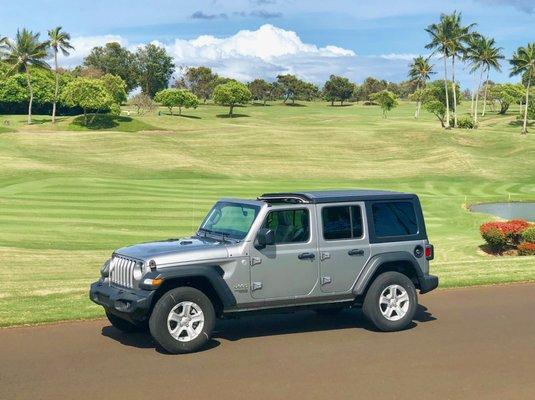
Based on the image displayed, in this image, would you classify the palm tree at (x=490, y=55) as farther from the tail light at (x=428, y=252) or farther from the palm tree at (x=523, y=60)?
the tail light at (x=428, y=252)

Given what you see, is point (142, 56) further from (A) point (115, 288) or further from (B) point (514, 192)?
(A) point (115, 288)

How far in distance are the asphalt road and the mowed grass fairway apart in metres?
→ 2.31

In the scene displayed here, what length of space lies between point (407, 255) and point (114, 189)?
3536cm

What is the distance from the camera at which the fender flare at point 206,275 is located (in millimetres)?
10297

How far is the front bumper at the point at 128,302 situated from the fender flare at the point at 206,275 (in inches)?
12.4

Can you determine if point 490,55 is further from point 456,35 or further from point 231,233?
point 231,233

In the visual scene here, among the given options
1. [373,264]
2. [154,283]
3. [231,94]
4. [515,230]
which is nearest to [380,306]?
[373,264]

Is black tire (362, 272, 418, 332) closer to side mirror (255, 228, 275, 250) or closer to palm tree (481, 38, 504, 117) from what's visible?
side mirror (255, 228, 275, 250)

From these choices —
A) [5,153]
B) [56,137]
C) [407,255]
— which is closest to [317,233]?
[407,255]

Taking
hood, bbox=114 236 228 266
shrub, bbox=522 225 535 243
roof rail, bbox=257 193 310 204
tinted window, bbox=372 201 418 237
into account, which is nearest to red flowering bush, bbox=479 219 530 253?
shrub, bbox=522 225 535 243

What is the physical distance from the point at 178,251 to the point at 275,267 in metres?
1.54

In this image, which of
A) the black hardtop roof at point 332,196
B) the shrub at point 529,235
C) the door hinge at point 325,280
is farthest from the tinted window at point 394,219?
the shrub at point 529,235

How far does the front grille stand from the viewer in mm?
10633

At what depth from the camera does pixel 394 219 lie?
1223cm
